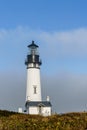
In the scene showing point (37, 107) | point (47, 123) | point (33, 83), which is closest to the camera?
point (47, 123)

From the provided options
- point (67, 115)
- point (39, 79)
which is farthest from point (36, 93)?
point (67, 115)

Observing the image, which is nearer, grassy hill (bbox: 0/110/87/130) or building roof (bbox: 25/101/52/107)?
grassy hill (bbox: 0/110/87/130)

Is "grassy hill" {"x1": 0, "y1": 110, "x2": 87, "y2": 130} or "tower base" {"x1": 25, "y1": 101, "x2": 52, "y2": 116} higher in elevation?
"tower base" {"x1": 25, "y1": 101, "x2": 52, "y2": 116}

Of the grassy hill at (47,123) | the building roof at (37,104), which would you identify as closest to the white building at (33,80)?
the building roof at (37,104)

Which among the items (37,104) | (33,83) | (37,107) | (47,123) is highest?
(33,83)

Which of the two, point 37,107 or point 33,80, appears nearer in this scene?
point 37,107

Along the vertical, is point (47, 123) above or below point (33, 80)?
below

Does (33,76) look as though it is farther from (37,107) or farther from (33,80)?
(37,107)

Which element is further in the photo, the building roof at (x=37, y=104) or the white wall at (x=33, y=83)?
the white wall at (x=33, y=83)

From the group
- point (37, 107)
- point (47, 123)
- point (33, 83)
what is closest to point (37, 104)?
point (37, 107)

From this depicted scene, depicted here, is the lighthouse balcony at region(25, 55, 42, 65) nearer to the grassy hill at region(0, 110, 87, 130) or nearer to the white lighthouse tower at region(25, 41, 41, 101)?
the white lighthouse tower at region(25, 41, 41, 101)

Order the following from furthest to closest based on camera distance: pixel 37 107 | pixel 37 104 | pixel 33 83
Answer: pixel 33 83
pixel 37 104
pixel 37 107

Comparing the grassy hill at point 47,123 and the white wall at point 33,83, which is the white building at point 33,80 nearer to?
the white wall at point 33,83

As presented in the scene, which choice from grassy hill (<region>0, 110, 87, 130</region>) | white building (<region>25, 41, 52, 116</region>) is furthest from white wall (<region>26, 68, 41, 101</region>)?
grassy hill (<region>0, 110, 87, 130</region>)
